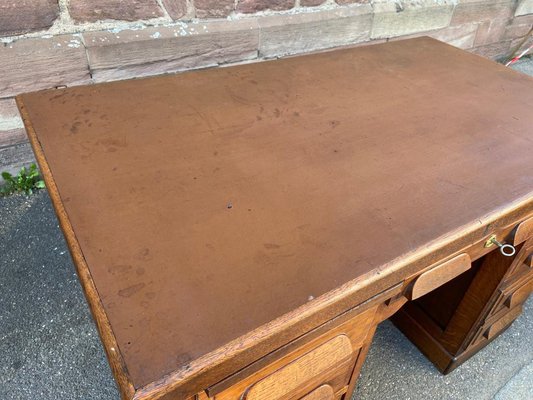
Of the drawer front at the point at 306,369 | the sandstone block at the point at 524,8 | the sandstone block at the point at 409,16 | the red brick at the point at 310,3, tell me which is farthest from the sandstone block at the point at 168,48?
the sandstone block at the point at 524,8

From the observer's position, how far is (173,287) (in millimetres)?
628

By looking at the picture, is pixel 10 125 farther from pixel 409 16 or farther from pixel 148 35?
pixel 409 16

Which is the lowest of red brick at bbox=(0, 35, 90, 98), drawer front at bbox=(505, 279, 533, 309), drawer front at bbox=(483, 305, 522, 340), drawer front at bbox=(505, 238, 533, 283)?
drawer front at bbox=(483, 305, 522, 340)

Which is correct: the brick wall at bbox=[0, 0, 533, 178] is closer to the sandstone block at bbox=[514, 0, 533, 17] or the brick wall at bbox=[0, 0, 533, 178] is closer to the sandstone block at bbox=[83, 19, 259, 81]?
the sandstone block at bbox=[83, 19, 259, 81]

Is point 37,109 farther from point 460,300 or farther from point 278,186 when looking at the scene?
point 460,300

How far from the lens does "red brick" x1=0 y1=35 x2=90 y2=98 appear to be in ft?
4.60

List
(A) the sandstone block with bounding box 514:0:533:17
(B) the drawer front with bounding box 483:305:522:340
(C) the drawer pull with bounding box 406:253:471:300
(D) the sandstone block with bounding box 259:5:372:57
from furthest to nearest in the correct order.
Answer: (A) the sandstone block with bounding box 514:0:533:17 → (D) the sandstone block with bounding box 259:5:372:57 → (B) the drawer front with bounding box 483:305:522:340 → (C) the drawer pull with bounding box 406:253:471:300

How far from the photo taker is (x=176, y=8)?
157 centimetres

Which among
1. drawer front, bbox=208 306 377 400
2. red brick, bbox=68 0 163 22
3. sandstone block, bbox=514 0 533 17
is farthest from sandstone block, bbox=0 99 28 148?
sandstone block, bbox=514 0 533 17

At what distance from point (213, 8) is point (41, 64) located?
0.66 metres

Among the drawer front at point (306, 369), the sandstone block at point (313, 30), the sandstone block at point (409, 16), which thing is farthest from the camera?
the sandstone block at point (409, 16)

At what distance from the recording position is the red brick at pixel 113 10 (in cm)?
142

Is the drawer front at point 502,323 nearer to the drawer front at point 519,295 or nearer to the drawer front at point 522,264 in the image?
the drawer front at point 519,295

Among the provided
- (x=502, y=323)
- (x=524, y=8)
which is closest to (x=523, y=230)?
(x=502, y=323)
